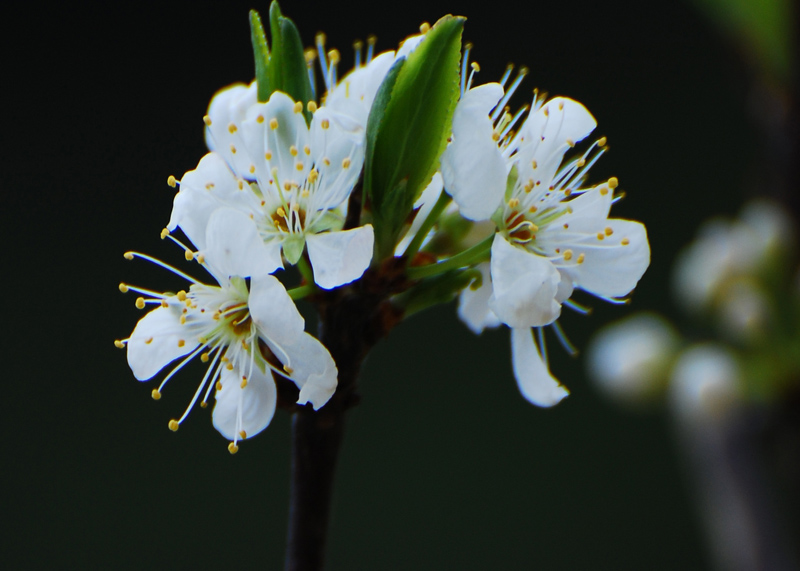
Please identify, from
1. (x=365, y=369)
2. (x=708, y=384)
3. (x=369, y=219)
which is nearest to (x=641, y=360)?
(x=708, y=384)

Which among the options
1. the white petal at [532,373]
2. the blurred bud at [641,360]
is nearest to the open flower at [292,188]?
the white petal at [532,373]

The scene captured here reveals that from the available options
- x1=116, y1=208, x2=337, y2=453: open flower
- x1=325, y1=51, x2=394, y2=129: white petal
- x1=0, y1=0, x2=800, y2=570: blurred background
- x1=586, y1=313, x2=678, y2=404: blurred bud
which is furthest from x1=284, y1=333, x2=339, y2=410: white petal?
x1=0, y1=0, x2=800, y2=570: blurred background

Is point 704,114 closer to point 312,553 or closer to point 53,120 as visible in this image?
point 53,120

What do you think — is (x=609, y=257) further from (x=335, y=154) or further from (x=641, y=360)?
(x=641, y=360)

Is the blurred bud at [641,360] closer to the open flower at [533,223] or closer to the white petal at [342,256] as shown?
the open flower at [533,223]

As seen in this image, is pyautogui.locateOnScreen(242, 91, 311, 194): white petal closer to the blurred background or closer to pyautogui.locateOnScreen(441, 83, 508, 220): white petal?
pyautogui.locateOnScreen(441, 83, 508, 220): white petal
